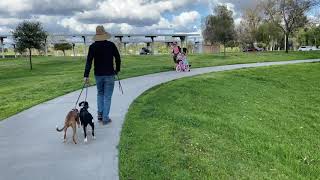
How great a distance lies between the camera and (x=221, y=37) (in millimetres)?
55281

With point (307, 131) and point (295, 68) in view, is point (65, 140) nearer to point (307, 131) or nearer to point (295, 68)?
point (307, 131)

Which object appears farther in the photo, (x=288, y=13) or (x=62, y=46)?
(x=62, y=46)

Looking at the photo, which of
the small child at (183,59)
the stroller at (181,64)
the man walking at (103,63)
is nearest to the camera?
the man walking at (103,63)

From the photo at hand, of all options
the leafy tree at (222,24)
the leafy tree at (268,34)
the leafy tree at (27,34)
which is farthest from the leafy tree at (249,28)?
the leafy tree at (27,34)

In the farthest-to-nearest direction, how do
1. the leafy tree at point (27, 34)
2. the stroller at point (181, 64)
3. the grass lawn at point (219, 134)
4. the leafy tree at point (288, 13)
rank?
the leafy tree at point (288, 13) < the leafy tree at point (27, 34) < the stroller at point (181, 64) < the grass lawn at point (219, 134)

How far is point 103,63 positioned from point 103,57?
122mm

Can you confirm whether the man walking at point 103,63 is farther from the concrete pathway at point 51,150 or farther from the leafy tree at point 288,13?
the leafy tree at point 288,13

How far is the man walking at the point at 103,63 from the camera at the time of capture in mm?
9852

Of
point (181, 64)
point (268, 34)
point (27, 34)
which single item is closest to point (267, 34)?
point (268, 34)

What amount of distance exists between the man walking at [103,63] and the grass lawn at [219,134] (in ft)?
2.19

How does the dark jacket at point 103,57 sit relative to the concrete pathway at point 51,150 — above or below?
above

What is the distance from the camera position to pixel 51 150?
8.23 m

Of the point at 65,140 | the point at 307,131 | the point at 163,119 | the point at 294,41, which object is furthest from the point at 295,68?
the point at 294,41

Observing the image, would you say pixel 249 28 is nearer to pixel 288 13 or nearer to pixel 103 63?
pixel 288 13
